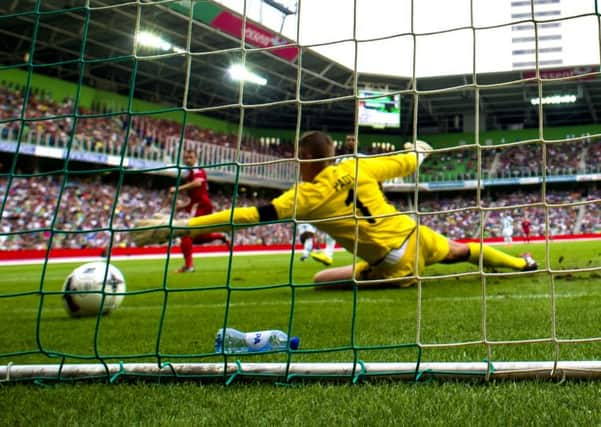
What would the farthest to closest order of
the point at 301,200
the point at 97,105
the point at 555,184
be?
1. the point at 555,184
2. the point at 97,105
3. the point at 301,200

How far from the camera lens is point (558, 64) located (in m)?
26.0

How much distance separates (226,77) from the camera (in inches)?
997

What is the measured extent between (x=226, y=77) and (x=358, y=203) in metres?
22.1

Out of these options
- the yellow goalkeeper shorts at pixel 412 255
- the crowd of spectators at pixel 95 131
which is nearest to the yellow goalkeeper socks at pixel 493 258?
the yellow goalkeeper shorts at pixel 412 255

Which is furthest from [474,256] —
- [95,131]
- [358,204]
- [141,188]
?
[141,188]

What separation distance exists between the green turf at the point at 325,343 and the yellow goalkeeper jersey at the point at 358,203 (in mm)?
541

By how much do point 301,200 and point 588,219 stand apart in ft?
70.4

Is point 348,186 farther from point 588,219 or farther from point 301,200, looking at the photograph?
point 588,219

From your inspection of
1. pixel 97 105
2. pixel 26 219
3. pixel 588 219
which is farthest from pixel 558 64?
pixel 26 219

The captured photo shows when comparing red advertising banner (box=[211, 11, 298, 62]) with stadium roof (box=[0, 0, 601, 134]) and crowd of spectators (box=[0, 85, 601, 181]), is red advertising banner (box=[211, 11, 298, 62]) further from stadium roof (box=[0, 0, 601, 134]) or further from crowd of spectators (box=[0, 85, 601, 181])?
crowd of spectators (box=[0, 85, 601, 181])

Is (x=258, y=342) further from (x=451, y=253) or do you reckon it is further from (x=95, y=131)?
(x=95, y=131)

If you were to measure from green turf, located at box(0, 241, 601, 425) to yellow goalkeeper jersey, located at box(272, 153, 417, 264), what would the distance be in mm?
541

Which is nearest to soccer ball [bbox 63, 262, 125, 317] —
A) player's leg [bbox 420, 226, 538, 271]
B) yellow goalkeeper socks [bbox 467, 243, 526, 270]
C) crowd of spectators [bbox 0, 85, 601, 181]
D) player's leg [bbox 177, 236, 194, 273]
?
Answer: player's leg [bbox 420, 226, 538, 271]

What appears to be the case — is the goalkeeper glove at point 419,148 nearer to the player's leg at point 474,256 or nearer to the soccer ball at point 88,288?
the player's leg at point 474,256
